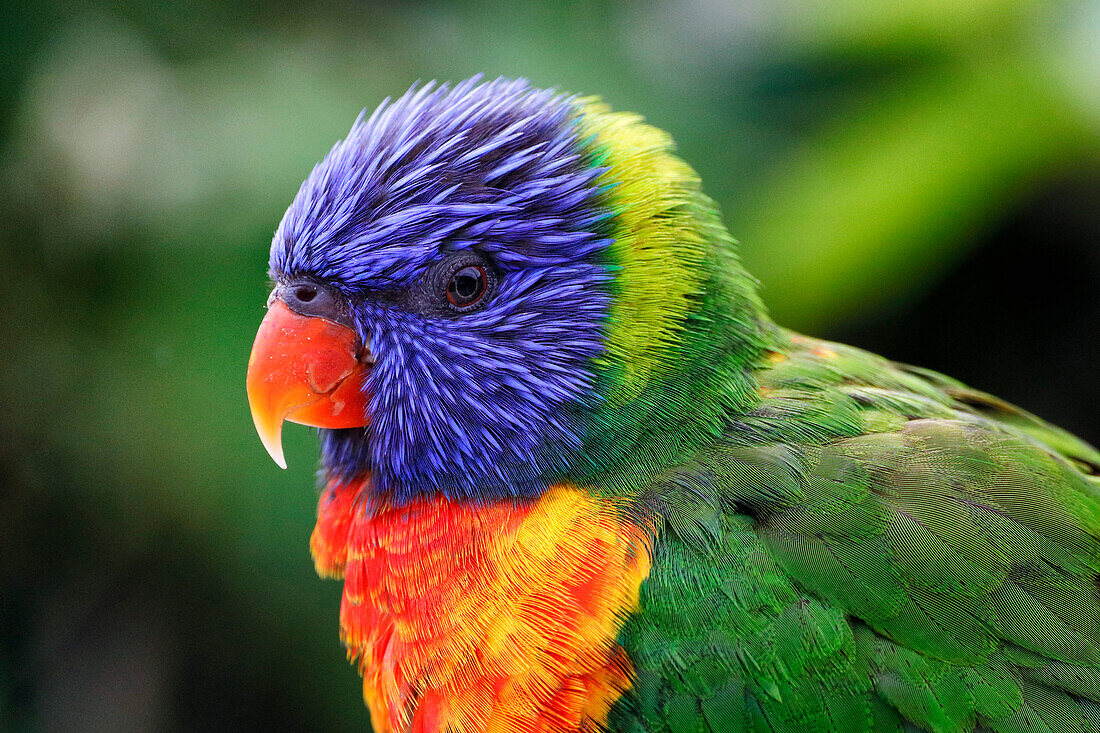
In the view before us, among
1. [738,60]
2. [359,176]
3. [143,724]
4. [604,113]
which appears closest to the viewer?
[359,176]

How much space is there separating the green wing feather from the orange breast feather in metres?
0.07

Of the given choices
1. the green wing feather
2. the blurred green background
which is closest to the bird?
the green wing feather

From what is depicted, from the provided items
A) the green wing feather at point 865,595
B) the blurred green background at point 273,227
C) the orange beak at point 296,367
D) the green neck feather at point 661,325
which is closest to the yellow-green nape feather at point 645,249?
the green neck feather at point 661,325

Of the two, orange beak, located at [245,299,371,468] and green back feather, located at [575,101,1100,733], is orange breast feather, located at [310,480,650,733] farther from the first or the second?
orange beak, located at [245,299,371,468]

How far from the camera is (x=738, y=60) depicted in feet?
12.1

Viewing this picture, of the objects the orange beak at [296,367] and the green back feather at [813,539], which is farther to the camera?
the orange beak at [296,367]

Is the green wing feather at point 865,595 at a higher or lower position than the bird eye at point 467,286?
lower

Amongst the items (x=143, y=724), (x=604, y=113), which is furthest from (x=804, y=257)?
(x=143, y=724)

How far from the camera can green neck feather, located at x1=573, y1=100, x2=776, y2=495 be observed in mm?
1736

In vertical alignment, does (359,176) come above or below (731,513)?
above

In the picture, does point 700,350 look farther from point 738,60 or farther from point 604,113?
point 738,60

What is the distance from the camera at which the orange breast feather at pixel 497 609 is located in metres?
1.59

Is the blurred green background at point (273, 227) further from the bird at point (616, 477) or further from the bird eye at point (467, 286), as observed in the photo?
the bird eye at point (467, 286)

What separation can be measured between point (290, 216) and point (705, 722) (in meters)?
1.34
